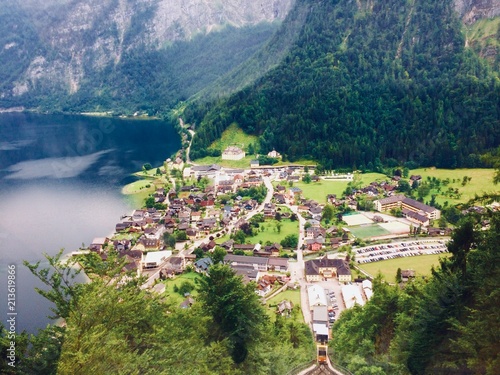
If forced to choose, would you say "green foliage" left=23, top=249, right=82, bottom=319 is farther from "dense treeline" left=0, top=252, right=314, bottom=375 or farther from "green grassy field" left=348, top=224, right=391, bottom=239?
"green grassy field" left=348, top=224, right=391, bottom=239

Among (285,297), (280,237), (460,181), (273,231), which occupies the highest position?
(460,181)

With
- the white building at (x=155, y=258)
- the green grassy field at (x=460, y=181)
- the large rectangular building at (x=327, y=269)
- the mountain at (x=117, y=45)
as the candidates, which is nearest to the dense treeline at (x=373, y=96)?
the green grassy field at (x=460, y=181)

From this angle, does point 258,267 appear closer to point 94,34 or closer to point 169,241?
point 169,241

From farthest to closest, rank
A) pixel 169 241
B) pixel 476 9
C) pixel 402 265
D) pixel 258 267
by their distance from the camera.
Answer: pixel 476 9 → pixel 169 241 → pixel 402 265 → pixel 258 267

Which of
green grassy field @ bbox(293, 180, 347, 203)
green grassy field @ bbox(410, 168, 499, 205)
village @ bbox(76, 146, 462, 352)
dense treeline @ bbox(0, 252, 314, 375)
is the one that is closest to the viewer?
dense treeline @ bbox(0, 252, 314, 375)

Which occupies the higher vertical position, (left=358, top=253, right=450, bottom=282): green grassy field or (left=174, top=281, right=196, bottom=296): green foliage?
(left=174, top=281, right=196, bottom=296): green foliage

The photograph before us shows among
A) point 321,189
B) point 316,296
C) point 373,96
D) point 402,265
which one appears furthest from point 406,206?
point 373,96

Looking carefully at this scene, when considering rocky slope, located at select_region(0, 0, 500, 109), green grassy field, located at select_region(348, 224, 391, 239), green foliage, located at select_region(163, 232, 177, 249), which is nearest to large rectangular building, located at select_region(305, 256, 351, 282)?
green grassy field, located at select_region(348, 224, 391, 239)

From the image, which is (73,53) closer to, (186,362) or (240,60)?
(240,60)
